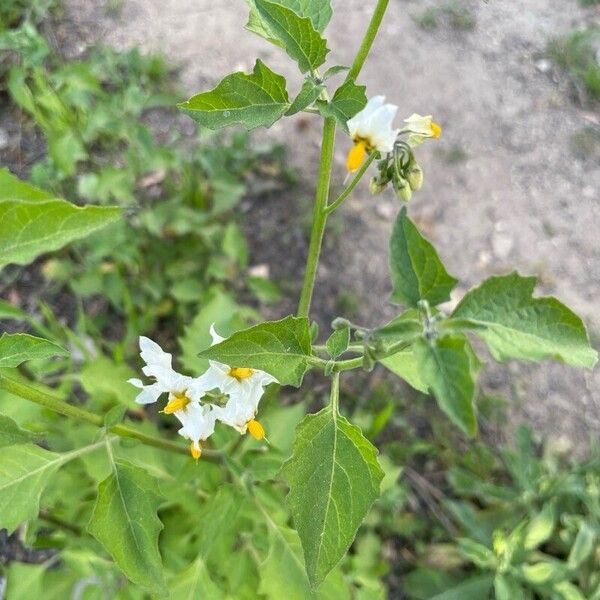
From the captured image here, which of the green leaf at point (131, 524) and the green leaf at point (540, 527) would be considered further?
the green leaf at point (540, 527)

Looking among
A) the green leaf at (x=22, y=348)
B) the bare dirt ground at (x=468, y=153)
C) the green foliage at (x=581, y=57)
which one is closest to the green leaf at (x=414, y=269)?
the green leaf at (x=22, y=348)

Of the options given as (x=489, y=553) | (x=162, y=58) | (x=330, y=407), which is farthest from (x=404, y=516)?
(x=162, y=58)

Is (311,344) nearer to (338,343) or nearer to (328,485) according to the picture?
(338,343)

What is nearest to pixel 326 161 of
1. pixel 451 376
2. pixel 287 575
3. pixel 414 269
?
pixel 414 269

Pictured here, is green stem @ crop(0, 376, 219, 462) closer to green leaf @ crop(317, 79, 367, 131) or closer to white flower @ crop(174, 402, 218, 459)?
white flower @ crop(174, 402, 218, 459)

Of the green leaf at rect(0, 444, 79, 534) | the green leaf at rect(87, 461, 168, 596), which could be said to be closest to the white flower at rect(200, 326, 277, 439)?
the green leaf at rect(87, 461, 168, 596)

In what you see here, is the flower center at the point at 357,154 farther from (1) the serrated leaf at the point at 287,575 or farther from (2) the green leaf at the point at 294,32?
(1) the serrated leaf at the point at 287,575

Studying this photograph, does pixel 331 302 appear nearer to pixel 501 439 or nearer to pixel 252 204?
pixel 252 204
